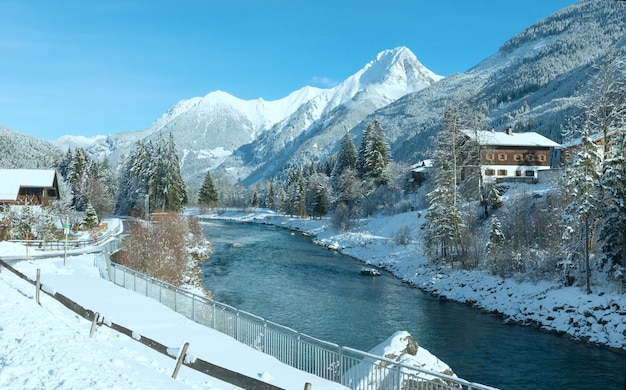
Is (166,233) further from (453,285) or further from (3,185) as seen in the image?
(3,185)

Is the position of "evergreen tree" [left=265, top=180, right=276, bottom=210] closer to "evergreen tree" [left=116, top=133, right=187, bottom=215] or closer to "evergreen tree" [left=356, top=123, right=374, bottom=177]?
"evergreen tree" [left=116, top=133, right=187, bottom=215]

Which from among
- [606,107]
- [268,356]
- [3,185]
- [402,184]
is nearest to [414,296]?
[606,107]

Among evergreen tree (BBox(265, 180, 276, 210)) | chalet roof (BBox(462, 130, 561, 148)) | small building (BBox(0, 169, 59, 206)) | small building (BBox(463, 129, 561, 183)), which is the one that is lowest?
evergreen tree (BBox(265, 180, 276, 210))

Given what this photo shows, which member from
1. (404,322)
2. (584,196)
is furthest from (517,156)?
(404,322)

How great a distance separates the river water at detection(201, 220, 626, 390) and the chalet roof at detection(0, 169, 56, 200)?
1324 inches

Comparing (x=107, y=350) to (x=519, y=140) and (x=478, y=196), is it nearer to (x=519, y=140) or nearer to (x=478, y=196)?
(x=478, y=196)

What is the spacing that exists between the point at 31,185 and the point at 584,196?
66.4 metres

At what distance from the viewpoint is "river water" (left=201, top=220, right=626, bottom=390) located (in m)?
20.1

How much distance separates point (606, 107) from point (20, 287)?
3645cm

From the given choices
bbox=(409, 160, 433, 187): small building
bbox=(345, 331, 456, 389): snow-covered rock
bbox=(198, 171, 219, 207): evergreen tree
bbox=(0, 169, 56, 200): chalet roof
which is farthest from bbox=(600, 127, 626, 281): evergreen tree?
bbox=(198, 171, 219, 207): evergreen tree

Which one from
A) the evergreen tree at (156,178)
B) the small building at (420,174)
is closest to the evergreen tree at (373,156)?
the small building at (420,174)

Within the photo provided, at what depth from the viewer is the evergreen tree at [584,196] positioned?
92.5 feet

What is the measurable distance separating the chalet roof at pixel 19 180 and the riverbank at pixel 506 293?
4338 cm

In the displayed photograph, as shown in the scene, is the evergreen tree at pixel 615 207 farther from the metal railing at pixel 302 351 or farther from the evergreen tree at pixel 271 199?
the evergreen tree at pixel 271 199
